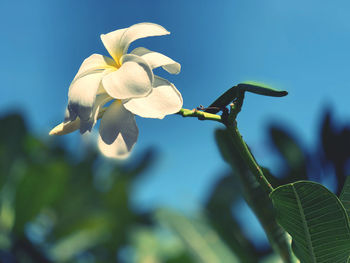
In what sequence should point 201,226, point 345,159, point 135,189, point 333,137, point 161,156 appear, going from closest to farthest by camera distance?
point 201,226 < point 345,159 < point 333,137 < point 135,189 < point 161,156

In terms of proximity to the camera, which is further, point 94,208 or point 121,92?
point 94,208

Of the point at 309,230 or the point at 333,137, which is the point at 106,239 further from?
the point at 309,230

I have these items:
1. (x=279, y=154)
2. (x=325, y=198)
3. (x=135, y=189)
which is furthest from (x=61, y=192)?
(x=325, y=198)

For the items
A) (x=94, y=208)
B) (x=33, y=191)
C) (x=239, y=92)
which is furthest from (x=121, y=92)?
(x=94, y=208)

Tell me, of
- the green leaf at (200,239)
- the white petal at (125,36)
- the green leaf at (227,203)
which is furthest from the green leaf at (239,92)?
the green leaf at (227,203)

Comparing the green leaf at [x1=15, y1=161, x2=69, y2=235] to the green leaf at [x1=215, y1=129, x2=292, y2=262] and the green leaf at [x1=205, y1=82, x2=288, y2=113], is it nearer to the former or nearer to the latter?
the green leaf at [x1=215, y1=129, x2=292, y2=262]

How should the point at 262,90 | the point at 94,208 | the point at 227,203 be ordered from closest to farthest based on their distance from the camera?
the point at 262,90 → the point at 227,203 → the point at 94,208

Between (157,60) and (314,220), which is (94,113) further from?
(314,220)
